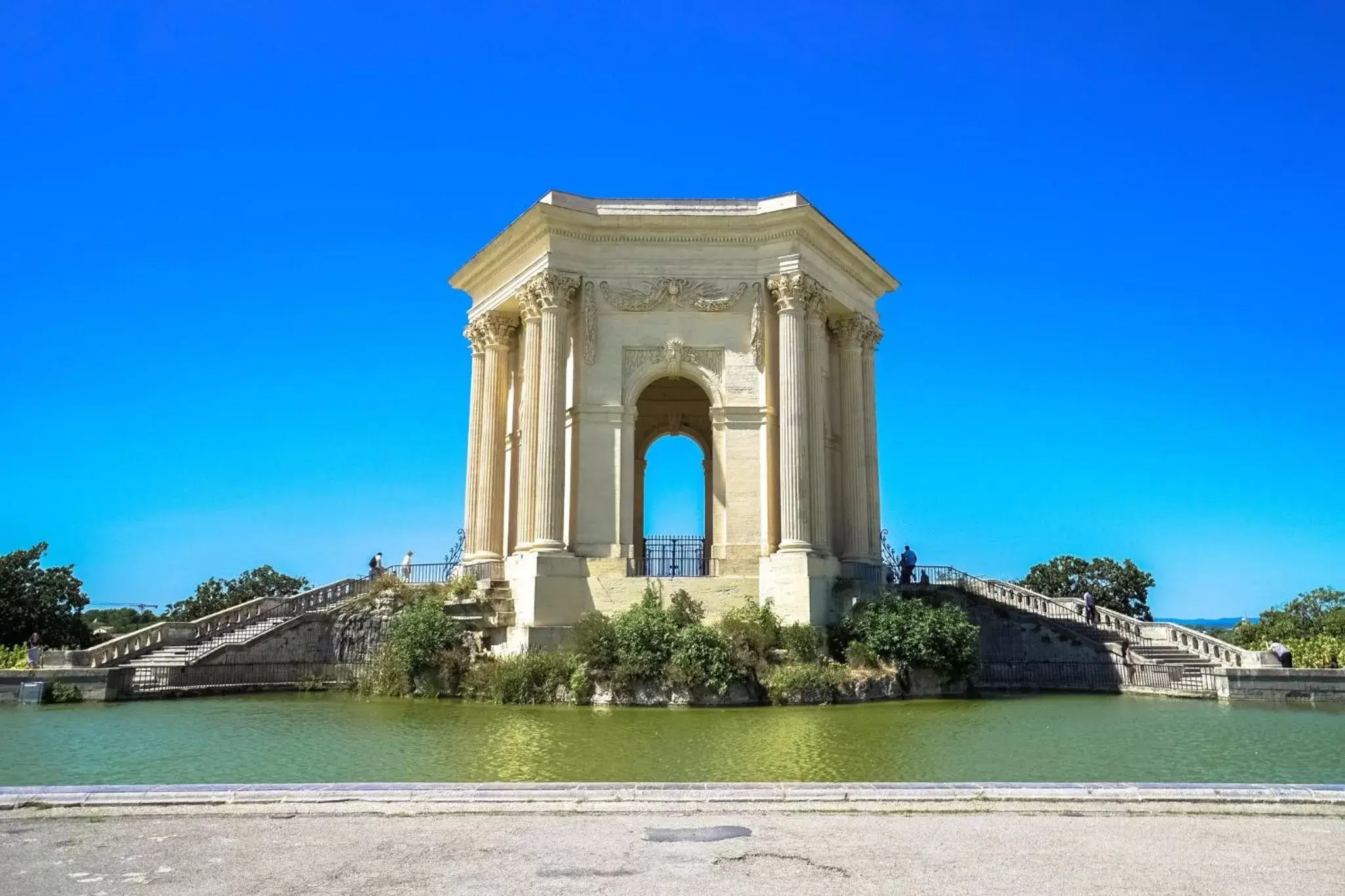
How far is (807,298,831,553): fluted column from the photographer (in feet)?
89.4

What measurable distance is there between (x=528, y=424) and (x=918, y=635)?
11.2 meters

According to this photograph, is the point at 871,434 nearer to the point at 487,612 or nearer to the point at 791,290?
the point at 791,290

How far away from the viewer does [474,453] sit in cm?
3209

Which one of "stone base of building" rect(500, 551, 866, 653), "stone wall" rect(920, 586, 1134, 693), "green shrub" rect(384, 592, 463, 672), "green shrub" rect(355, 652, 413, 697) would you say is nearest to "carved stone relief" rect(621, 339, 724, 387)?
"stone base of building" rect(500, 551, 866, 653)

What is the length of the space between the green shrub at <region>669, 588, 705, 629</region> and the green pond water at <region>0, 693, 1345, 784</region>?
10.1 feet

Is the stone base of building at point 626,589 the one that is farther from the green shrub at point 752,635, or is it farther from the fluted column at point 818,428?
the fluted column at point 818,428

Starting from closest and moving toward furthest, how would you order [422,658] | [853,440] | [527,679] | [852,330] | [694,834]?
[694,834] → [527,679] → [422,658] → [853,440] → [852,330]

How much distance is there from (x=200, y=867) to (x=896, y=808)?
17.6ft

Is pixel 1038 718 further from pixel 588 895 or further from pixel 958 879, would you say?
pixel 588 895

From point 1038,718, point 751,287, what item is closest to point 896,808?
point 1038,718

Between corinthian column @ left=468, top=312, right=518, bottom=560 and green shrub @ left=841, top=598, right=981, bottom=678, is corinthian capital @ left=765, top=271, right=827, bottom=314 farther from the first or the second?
corinthian column @ left=468, top=312, right=518, bottom=560

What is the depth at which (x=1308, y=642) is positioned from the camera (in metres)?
29.8

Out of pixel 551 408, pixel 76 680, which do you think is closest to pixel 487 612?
pixel 551 408

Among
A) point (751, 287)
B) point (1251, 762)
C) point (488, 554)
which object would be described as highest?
point (751, 287)
